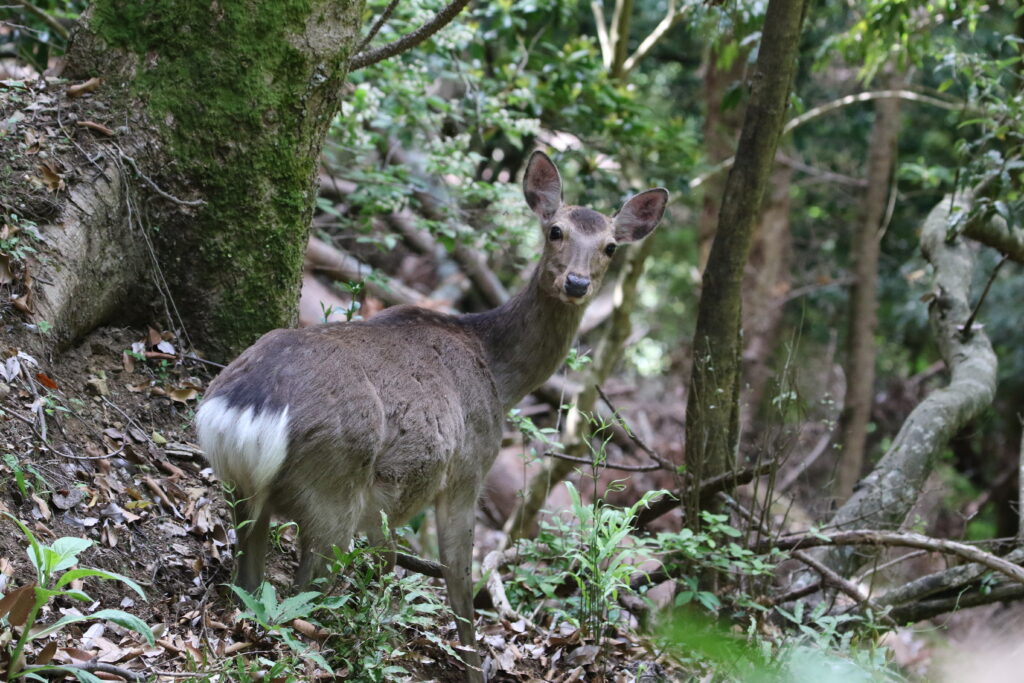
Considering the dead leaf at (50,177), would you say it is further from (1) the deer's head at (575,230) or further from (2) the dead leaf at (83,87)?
(1) the deer's head at (575,230)

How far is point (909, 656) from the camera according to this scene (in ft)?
28.5

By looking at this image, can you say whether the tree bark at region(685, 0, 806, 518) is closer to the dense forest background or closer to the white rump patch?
the dense forest background

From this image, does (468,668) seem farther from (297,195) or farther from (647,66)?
(647,66)

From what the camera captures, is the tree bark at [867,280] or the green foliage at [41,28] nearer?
the green foliage at [41,28]

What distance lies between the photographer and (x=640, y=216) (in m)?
5.80

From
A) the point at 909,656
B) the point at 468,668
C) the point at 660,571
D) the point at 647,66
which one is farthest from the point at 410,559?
the point at 647,66

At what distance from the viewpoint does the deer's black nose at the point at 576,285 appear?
16.6 ft

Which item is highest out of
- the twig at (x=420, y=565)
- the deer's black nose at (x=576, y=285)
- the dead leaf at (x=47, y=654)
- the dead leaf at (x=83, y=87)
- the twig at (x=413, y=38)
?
the twig at (x=413, y=38)

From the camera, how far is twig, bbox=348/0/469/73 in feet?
16.7

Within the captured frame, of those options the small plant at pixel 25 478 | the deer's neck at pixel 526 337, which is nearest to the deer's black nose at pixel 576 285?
the deer's neck at pixel 526 337

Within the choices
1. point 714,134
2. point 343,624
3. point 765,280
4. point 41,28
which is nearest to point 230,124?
point 343,624

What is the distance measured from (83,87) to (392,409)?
2405 millimetres

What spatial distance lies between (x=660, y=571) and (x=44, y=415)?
3537 millimetres

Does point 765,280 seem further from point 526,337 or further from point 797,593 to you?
point 526,337
